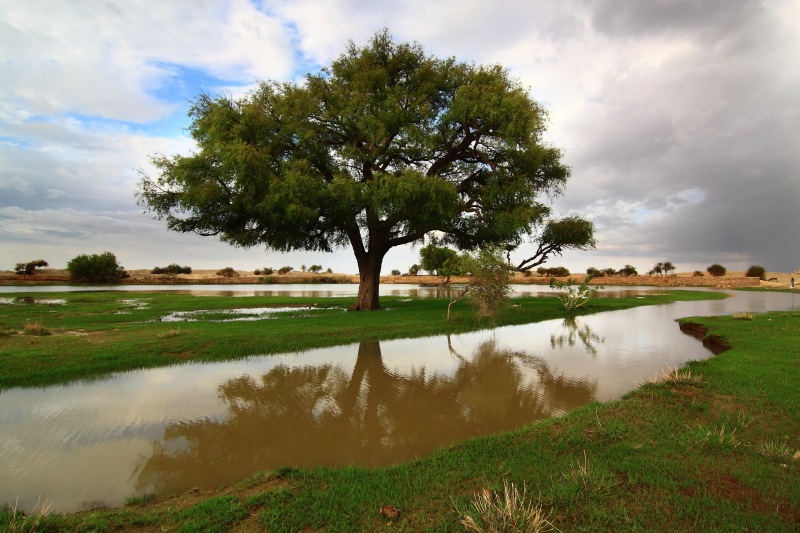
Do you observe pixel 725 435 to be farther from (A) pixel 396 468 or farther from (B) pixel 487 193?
(B) pixel 487 193

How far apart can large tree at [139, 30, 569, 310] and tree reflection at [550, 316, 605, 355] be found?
232 inches

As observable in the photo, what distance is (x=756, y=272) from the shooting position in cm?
9094

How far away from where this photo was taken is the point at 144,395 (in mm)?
8203

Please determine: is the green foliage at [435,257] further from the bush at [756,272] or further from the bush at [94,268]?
the bush at [756,272]

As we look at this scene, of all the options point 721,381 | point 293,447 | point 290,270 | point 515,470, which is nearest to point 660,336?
point 721,381

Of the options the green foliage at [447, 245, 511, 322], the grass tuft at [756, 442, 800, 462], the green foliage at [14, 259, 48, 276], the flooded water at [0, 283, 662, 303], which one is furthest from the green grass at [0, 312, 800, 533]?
the green foliage at [14, 259, 48, 276]

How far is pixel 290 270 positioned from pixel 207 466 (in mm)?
103112

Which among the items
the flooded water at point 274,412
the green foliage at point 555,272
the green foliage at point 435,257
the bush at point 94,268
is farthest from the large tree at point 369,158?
the green foliage at point 555,272

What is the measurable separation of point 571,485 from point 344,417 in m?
4.16

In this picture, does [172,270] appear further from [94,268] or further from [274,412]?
[274,412]

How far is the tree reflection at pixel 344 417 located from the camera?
17.4ft

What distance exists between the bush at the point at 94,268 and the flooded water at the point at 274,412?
69032mm

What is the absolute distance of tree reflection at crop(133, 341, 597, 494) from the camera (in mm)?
5305

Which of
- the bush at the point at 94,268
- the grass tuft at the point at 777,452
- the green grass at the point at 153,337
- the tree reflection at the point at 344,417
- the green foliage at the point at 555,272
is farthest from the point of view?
the green foliage at the point at 555,272
